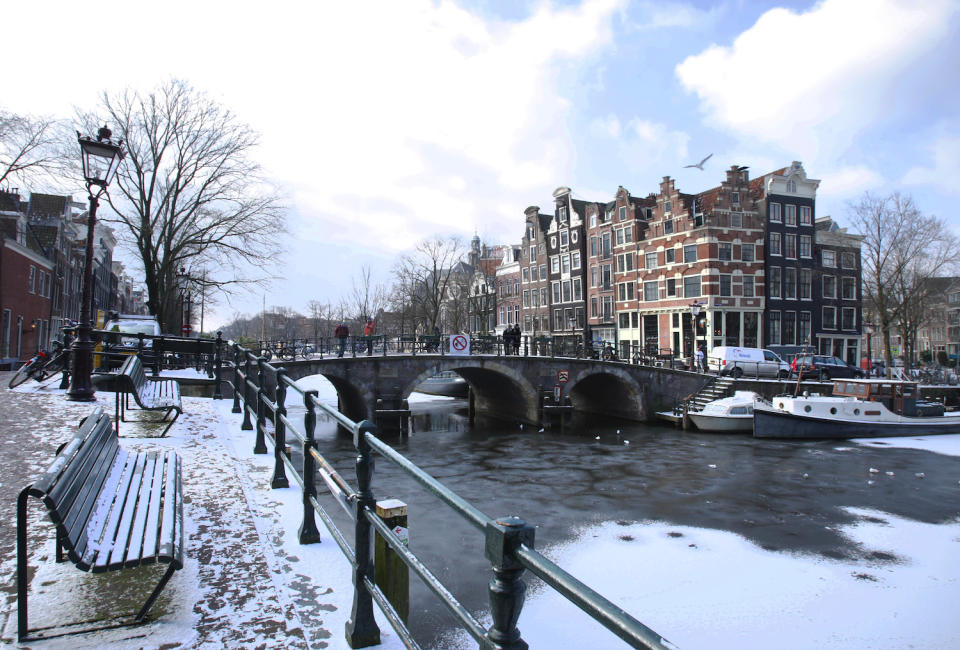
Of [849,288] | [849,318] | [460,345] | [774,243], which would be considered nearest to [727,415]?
[460,345]

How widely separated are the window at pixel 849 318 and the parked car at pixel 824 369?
922cm

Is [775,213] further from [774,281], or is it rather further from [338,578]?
[338,578]

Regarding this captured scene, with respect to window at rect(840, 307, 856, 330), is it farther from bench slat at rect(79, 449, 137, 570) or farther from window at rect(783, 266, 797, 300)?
bench slat at rect(79, 449, 137, 570)

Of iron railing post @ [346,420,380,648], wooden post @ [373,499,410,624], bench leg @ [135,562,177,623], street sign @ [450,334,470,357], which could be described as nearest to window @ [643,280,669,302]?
street sign @ [450,334,470,357]

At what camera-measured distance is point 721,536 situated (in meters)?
11.8

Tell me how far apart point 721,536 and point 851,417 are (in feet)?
54.4

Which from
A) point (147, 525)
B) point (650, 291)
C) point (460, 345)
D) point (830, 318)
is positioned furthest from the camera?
point (650, 291)

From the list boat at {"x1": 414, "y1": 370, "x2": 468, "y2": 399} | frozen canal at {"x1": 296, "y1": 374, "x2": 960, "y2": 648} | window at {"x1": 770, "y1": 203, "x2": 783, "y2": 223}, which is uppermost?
window at {"x1": 770, "y1": 203, "x2": 783, "y2": 223}

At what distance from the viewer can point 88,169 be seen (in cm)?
930

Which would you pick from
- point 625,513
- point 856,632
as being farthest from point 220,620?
point 625,513

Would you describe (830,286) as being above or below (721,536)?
above

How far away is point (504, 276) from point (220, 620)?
54594 mm

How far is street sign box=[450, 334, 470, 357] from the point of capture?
2825 cm

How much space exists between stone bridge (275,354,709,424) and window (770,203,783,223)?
1470 centimetres
